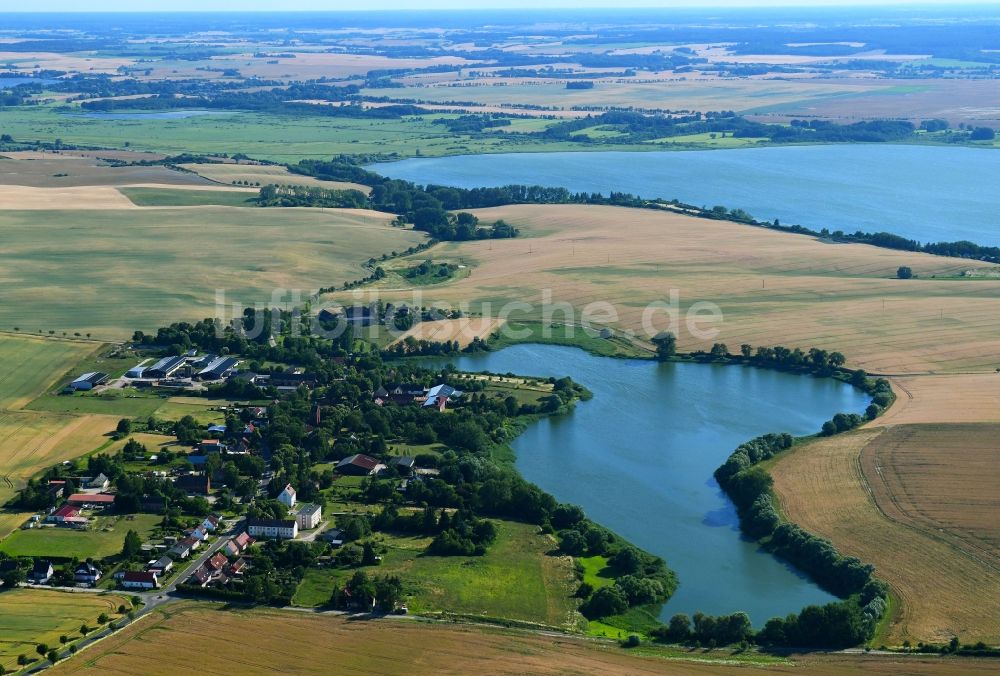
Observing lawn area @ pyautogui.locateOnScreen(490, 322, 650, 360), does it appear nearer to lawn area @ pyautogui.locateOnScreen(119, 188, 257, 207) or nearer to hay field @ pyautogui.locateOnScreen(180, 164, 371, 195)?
lawn area @ pyautogui.locateOnScreen(119, 188, 257, 207)

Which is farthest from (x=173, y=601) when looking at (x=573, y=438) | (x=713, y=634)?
(x=573, y=438)

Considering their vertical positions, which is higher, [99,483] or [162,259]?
[162,259]

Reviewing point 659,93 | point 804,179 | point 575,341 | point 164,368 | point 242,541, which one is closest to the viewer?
point 242,541

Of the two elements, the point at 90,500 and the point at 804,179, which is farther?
the point at 804,179

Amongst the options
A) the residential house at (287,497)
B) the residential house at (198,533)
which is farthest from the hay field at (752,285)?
the residential house at (198,533)

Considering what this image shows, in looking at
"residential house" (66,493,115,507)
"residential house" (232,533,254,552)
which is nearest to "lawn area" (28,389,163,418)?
"residential house" (66,493,115,507)

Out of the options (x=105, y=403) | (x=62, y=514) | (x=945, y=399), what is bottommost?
(x=62, y=514)

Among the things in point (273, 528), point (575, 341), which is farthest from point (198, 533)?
point (575, 341)

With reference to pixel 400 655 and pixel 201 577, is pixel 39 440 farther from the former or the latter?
pixel 400 655

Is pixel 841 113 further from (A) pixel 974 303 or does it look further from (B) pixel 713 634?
(B) pixel 713 634
